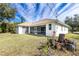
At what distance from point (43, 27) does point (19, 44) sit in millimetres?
344

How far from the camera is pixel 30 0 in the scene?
368cm

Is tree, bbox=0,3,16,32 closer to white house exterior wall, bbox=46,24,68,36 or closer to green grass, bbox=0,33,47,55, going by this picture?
green grass, bbox=0,33,47,55

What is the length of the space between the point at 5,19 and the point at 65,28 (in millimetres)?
711

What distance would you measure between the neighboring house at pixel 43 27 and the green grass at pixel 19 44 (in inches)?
2.5

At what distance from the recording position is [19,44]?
12.2 ft

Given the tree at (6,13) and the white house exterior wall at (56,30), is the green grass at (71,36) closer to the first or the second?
the white house exterior wall at (56,30)

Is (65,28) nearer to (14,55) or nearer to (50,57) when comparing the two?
(50,57)

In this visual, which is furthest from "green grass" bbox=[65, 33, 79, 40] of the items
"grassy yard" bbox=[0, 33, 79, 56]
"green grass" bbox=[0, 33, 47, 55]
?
"green grass" bbox=[0, 33, 47, 55]

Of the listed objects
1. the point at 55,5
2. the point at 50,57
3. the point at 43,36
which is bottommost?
the point at 50,57

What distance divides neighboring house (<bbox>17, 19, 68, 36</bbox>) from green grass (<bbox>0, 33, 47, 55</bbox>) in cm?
6

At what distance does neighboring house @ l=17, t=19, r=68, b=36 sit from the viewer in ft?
12.2

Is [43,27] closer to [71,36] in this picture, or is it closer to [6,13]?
[71,36]

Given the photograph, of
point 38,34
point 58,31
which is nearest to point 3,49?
point 38,34

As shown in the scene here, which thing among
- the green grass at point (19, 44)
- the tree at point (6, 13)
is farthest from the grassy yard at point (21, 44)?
the tree at point (6, 13)
